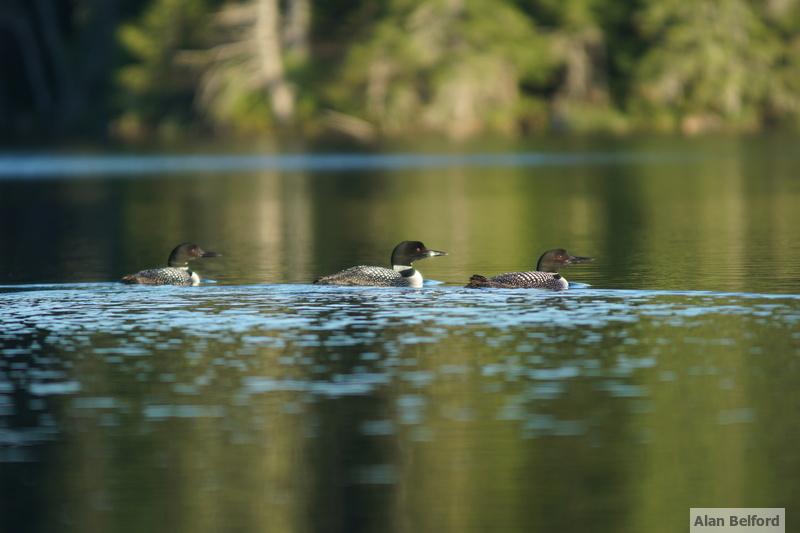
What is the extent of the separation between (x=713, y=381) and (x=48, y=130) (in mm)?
85213

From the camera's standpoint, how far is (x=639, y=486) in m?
10.3

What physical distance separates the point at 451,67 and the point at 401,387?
6133 cm

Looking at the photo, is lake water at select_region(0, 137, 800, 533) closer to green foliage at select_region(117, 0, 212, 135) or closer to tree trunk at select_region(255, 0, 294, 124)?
tree trunk at select_region(255, 0, 294, 124)

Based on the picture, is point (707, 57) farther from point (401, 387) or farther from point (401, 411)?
point (401, 411)

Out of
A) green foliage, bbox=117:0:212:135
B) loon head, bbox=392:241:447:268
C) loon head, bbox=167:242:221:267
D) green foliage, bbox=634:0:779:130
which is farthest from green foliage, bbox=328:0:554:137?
loon head, bbox=392:241:447:268

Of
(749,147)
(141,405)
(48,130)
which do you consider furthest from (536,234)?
(48,130)

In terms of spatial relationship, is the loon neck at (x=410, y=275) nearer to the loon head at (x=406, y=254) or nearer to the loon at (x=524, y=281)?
the loon head at (x=406, y=254)

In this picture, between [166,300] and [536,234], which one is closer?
[166,300]

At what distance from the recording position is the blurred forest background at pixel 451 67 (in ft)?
251

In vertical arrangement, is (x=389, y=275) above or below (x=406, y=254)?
below

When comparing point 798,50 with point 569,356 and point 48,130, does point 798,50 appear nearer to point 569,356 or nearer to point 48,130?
point 48,130

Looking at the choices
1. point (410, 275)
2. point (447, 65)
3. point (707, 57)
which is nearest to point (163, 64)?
point (447, 65)

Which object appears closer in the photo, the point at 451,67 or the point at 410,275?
the point at 410,275

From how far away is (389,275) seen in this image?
65.7 feet
